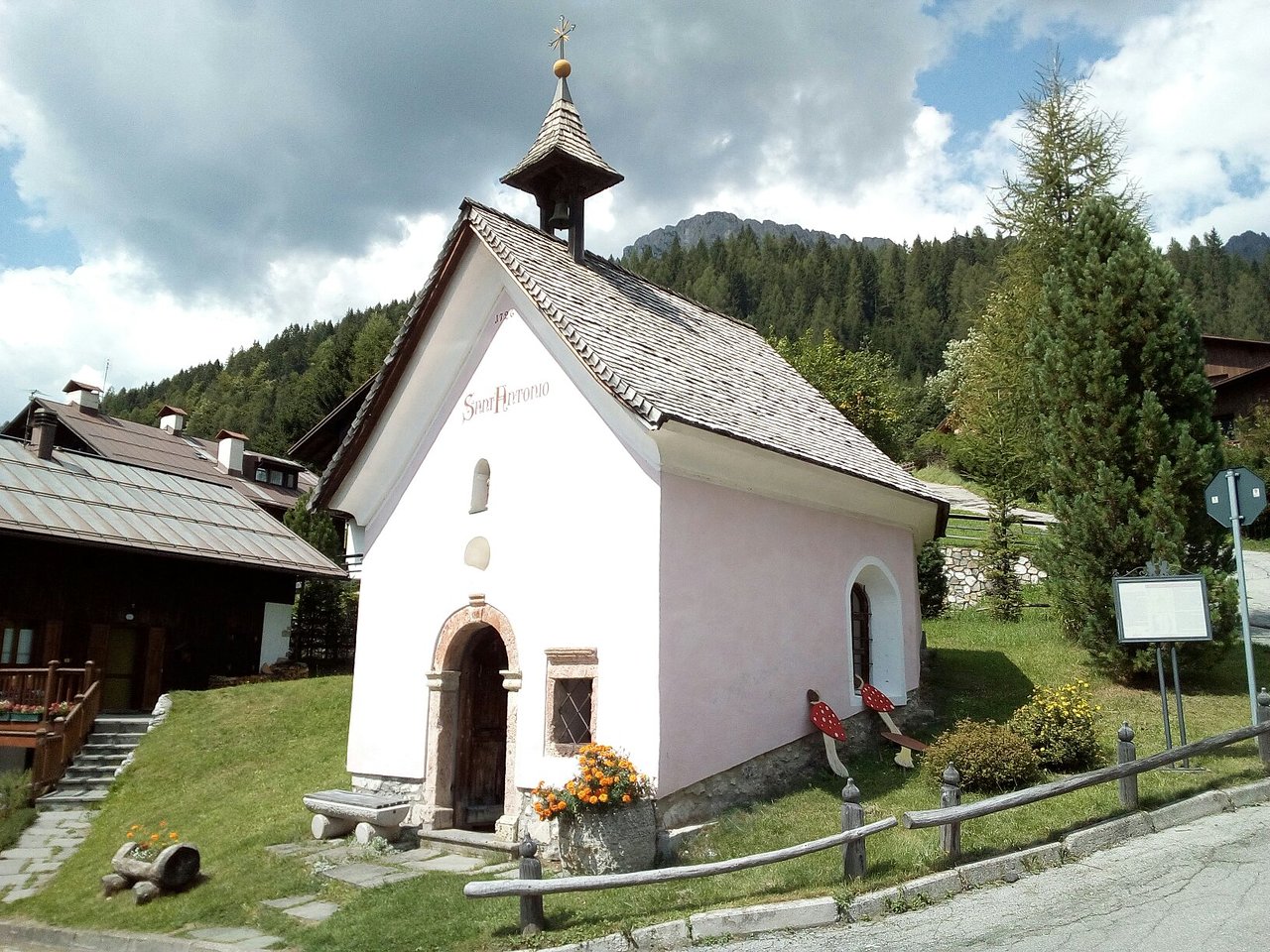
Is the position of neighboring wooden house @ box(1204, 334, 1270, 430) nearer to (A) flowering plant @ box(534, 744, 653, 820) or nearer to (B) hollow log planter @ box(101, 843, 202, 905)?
(A) flowering plant @ box(534, 744, 653, 820)

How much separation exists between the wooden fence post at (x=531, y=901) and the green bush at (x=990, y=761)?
4646 millimetres

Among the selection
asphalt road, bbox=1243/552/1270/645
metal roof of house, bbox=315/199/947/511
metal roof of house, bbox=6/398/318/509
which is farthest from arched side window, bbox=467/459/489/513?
metal roof of house, bbox=6/398/318/509

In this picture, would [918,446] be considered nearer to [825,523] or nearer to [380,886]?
[825,523]

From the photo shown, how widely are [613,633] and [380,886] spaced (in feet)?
10.8

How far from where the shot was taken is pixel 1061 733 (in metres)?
10.3

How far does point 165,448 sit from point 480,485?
27622 mm

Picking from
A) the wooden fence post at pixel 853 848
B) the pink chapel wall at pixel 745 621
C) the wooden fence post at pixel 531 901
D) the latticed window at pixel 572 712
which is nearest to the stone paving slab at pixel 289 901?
the wooden fence post at pixel 531 901

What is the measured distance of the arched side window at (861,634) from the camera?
44.0 feet

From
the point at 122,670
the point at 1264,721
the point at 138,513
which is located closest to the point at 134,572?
the point at 138,513

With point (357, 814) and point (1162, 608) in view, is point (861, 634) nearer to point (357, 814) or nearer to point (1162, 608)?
point (1162, 608)

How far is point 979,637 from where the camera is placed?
18.2 metres

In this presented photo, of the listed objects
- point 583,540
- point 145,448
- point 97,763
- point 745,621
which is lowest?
point 97,763

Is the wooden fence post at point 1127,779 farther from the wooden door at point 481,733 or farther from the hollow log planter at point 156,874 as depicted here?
the hollow log planter at point 156,874

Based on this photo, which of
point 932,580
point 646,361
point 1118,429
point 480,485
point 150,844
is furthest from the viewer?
point 932,580
